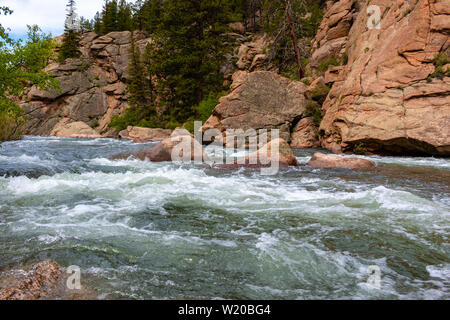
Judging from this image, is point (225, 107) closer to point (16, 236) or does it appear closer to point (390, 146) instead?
point (390, 146)

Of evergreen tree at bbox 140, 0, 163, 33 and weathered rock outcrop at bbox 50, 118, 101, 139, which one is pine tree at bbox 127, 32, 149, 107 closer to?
weathered rock outcrop at bbox 50, 118, 101, 139

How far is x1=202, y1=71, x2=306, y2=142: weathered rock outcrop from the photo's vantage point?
57.0ft

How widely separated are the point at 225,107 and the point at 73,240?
1497cm

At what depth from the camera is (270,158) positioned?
32.8ft

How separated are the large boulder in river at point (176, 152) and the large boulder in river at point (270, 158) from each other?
1.85 metres

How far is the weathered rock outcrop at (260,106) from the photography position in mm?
17375

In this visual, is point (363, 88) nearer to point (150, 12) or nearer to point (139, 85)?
point (139, 85)

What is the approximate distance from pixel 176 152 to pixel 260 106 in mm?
8322

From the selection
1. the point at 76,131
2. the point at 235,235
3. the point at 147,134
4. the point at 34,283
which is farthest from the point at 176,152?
the point at 76,131

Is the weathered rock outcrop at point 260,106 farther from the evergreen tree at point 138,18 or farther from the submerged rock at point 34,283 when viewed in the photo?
the evergreen tree at point 138,18

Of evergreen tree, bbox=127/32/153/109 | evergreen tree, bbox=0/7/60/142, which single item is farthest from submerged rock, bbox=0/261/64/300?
evergreen tree, bbox=127/32/153/109

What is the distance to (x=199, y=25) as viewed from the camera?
87.4ft

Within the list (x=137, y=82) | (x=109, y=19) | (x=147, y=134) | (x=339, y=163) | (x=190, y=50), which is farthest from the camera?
(x=109, y=19)
